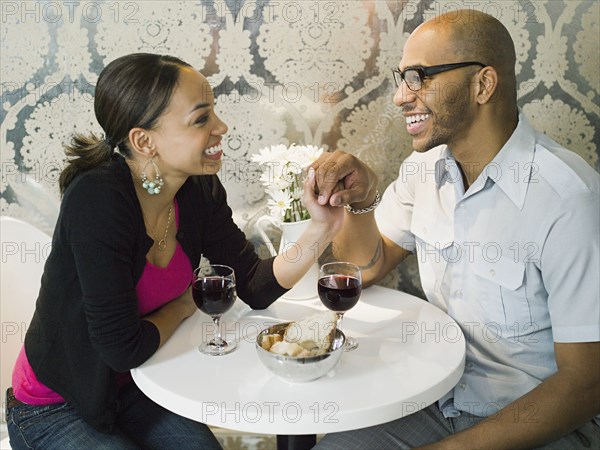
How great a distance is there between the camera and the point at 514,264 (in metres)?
1.57

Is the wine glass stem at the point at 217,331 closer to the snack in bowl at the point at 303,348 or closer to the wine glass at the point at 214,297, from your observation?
the wine glass at the point at 214,297

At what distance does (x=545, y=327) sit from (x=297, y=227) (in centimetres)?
64

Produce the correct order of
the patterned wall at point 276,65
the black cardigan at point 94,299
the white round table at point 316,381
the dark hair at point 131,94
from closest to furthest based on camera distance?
the white round table at point 316,381
the black cardigan at point 94,299
the dark hair at point 131,94
the patterned wall at point 276,65

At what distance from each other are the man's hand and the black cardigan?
436 millimetres

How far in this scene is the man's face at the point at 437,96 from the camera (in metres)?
1.63

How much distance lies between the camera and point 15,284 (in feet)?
6.14

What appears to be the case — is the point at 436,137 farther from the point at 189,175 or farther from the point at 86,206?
the point at 86,206

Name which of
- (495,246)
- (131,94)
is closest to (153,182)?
(131,94)

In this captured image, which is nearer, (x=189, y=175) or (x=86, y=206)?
(x=86, y=206)

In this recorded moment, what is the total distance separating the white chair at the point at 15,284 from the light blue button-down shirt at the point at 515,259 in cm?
107

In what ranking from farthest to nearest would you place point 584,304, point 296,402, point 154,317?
point 154,317
point 584,304
point 296,402

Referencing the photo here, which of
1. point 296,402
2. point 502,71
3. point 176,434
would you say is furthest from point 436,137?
point 176,434

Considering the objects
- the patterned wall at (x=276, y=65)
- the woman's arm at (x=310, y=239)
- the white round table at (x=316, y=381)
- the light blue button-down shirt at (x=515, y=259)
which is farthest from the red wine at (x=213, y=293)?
the patterned wall at (x=276, y=65)

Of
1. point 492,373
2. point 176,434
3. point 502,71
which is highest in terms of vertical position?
point 502,71
